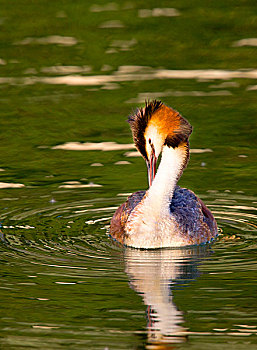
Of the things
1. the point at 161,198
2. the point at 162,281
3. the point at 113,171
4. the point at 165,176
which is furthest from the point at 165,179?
the point at 113,171

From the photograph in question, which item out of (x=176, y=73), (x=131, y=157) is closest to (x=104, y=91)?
(x=176, y=73)

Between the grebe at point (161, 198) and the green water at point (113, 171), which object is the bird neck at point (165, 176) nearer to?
the grebe at point (161, 198)

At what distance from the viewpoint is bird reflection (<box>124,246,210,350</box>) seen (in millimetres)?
9688

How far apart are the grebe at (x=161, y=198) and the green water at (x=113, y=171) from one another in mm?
244

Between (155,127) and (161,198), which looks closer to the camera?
(155,127)

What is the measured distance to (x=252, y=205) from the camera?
14.0 m

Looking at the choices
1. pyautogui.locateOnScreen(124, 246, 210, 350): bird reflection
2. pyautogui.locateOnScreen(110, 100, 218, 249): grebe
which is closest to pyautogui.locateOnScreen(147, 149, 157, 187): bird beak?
pyautogui.locateOnScreen(110, 100, 218, 249): grebe

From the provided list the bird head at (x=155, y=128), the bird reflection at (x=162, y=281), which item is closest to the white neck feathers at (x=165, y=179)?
the bird head at (x=155, y=128)

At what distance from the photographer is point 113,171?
50.7 ft

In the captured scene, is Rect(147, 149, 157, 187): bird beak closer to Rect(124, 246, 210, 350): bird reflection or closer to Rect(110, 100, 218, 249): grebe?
Rect(110, 100, 218, 249): grebe

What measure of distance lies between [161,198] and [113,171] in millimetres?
2867

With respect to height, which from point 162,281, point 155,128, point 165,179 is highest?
point 155,128

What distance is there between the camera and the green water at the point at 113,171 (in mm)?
10086

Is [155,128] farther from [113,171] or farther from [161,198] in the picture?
[113,171]
